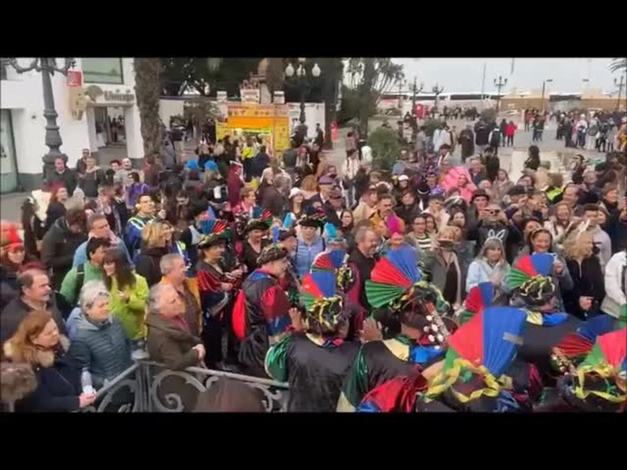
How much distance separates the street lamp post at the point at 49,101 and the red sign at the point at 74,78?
24 mm

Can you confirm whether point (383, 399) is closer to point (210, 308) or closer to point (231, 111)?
point (210, 308)

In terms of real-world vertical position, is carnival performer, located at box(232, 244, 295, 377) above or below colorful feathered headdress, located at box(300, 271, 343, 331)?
below

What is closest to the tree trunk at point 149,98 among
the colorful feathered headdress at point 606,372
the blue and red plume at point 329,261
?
the blue and red plume at point 329,261

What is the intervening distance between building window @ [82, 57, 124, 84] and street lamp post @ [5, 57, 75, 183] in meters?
0.07

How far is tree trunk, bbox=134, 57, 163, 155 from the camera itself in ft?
8.43

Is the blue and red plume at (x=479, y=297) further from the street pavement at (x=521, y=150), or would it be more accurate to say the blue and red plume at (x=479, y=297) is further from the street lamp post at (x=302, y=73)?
the street lamp post at (x=302, y=73)

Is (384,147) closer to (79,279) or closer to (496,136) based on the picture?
(496,136)

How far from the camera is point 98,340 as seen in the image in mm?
2596

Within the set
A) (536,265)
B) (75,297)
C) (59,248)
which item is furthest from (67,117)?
(536,265)

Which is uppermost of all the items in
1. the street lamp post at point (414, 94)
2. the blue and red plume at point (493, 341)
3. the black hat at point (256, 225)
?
the street lamp post at point (414, 94)

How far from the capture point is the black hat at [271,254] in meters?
2.95

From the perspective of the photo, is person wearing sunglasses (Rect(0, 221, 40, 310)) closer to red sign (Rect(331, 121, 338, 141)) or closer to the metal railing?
the metal railing

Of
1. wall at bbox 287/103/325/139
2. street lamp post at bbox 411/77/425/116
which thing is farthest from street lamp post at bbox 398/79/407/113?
wall at bbox 287/103/325/139
